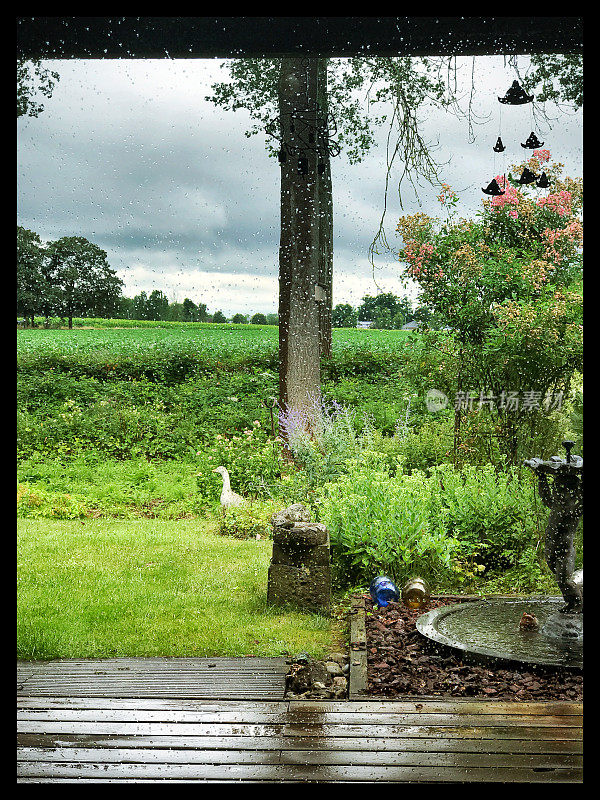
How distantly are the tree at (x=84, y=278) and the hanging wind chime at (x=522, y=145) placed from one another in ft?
6.02

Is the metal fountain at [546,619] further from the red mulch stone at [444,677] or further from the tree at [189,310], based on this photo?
the tree at [189,310]

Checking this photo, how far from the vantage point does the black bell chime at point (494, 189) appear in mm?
3197

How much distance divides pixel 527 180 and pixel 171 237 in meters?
1.69

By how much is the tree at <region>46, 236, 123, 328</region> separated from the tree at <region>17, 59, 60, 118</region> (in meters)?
0.66

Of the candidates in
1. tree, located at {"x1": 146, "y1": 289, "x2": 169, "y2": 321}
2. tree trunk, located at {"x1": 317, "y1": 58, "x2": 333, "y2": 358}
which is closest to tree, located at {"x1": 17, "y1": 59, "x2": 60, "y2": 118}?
tree, located at {"x1": 146, "y1": 289, "x2": 169, "y2": 321}

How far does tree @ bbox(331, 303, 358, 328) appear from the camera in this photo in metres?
3.45

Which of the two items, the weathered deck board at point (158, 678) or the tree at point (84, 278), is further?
the tree at point (84, 278)

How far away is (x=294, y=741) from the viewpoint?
1633 millimetres

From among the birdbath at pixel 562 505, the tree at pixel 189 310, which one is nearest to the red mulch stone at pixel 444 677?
the birdbath at pixel 562 505

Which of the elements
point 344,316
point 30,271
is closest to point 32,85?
point 30,271

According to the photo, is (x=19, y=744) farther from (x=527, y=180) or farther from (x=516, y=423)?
(x=527, y=180)

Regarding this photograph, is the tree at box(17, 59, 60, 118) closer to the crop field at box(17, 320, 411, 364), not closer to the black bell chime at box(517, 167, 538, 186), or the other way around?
the crop field at box(17, 320, 411, 364)

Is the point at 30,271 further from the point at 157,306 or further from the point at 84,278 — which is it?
the point at 157,306

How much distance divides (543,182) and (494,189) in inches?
8.3
